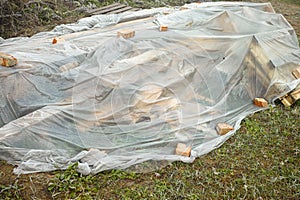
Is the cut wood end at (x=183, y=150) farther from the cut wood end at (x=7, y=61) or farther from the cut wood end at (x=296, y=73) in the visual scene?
the cut wood end at (x=296, y=73)

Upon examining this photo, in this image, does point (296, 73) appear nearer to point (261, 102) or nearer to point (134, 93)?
point (261, 102)

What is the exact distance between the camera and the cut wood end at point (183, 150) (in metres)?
2.88

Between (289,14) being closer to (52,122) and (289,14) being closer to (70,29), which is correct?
(70,29)

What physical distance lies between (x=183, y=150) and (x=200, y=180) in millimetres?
366

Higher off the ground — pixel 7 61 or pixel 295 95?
pixel 7 61

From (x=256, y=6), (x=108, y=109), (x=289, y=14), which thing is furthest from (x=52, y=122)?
(x=289, y=14)

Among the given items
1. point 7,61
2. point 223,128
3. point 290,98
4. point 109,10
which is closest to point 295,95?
point 290,98

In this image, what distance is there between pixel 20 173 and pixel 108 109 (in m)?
0.99

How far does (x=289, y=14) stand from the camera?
29.7 ft

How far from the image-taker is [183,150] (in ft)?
9.52

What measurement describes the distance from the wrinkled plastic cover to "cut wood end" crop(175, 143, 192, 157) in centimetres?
5

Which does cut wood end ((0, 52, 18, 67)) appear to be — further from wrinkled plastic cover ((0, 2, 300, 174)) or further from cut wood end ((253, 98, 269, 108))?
cut wood end ((253, 98, 269, 108))

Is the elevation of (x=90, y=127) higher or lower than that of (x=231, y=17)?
lower

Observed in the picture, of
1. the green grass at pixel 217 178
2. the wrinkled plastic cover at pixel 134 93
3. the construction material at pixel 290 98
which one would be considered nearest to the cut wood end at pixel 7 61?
the wrinkled plastic cover at pixel 134 93
